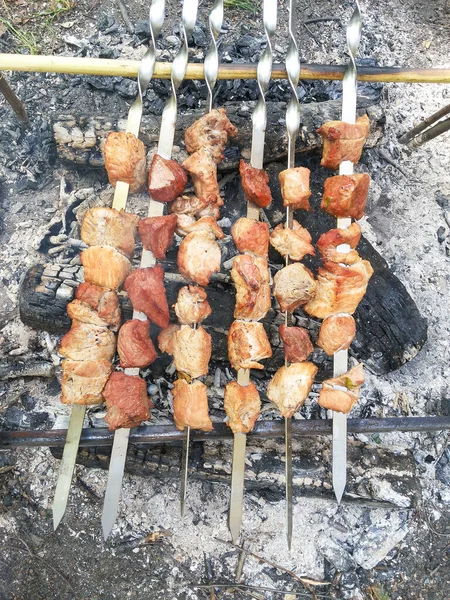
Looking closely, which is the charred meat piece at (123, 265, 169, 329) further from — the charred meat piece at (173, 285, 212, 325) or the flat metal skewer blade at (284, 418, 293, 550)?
the flat metal skewer blade at (284, 418, 293, 550)

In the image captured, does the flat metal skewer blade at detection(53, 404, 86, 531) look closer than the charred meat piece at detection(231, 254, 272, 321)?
Yes

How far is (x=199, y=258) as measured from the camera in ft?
10.4

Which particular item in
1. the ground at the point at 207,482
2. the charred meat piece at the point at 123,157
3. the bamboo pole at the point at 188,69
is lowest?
the ground at the point at 207,482

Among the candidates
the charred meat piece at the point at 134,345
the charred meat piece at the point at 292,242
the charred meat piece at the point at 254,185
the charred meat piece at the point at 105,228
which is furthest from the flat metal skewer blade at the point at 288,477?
the charred meat piece at the point at 105,228

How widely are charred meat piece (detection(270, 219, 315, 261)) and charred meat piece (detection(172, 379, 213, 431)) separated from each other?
1023mm

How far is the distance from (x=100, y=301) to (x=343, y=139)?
1899mm

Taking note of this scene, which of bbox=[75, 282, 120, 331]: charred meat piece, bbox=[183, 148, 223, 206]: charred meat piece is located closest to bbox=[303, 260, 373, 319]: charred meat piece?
bbox=[183, 148, 223, 206]: charred meat piece

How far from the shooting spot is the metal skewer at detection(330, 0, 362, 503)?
9.71 feet

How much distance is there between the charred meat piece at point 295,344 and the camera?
3162 millimetres

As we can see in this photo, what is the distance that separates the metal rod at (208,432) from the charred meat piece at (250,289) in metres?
0.67

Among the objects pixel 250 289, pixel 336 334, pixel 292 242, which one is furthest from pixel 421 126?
pixel 250 289

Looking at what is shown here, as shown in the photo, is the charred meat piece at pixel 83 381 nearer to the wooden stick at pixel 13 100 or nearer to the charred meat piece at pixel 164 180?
the charred meat piece at pixel 164 180

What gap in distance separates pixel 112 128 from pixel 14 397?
2.13 meters

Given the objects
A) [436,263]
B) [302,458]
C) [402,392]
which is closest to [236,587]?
[302,458]
